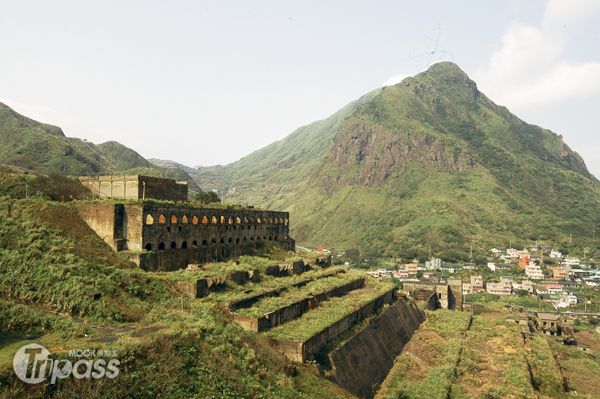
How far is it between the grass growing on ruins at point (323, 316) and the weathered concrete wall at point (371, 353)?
6.09 feet

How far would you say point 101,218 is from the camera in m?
32.9

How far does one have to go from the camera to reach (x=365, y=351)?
112 ft

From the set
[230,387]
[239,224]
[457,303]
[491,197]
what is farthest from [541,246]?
[230,387]

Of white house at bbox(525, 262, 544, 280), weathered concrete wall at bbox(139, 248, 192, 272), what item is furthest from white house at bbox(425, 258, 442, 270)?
weathered concrete wall at bbox(139, 248, 192, 272)

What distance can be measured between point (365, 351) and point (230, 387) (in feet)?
56.7

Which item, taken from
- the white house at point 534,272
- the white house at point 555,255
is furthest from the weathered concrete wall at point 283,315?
the white house at point 555,255

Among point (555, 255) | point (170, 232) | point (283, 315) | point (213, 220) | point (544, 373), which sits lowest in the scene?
point (544, 373)

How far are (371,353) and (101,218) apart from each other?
2245cm

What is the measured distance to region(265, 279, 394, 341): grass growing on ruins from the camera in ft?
92.0

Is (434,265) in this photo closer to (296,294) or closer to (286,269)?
(286,269)

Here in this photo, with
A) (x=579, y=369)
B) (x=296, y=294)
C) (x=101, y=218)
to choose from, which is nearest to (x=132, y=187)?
(x=101, y=218)

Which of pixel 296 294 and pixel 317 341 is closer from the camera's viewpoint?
pixel 317 341

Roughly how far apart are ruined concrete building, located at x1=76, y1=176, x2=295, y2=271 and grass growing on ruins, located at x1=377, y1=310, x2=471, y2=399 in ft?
59.3

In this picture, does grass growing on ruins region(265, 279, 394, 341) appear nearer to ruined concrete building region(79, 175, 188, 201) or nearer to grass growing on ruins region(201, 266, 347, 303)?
grass growing on ruins region(201, 266, 347, 303)
